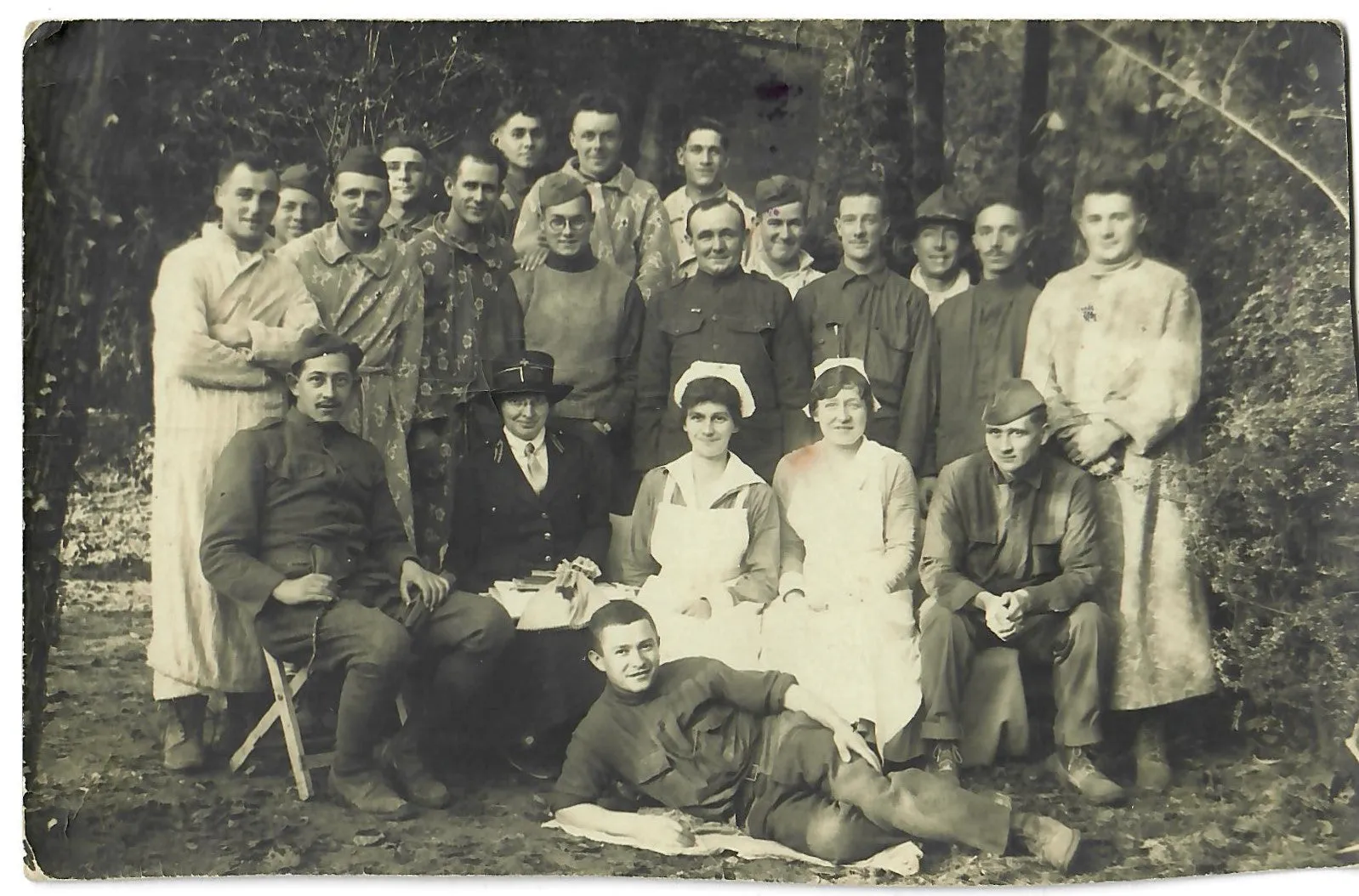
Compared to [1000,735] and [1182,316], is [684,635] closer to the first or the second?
[1000,735]

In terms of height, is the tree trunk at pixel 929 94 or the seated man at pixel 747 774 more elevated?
the tree trunk at pixel 929 94

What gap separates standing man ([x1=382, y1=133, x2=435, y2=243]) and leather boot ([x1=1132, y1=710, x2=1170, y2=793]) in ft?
9.96

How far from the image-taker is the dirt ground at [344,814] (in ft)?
13.4

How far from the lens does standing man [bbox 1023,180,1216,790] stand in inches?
168

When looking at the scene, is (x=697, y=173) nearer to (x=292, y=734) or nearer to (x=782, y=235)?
(x=782, y=235)

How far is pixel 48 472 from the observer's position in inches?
166

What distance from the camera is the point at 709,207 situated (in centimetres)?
429

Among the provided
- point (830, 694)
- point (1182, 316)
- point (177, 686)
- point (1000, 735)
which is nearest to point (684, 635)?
point (830, 694)

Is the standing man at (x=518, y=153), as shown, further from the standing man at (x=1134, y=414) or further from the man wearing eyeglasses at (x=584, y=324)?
the standing man at (x=1134, y=414)

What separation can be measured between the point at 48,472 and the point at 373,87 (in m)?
1.74

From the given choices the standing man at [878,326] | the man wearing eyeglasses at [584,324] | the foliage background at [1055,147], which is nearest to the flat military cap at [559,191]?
the man wearing eyeglasses at [584,324]

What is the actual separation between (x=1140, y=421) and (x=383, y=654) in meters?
2.73

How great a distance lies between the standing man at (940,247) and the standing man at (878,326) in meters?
0.06

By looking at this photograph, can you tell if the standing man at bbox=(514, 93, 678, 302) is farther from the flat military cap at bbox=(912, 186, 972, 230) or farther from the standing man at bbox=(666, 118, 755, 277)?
the flat military cap at bbox=(912, 186, 972, 230)
